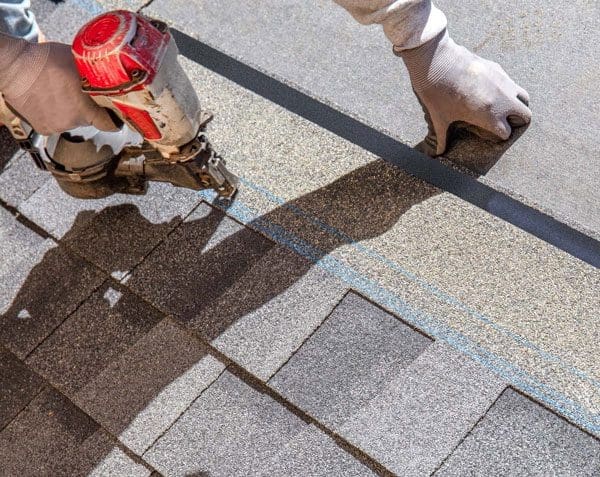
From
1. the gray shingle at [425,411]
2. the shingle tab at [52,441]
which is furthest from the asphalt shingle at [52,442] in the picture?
the gray shingle at [425,411]

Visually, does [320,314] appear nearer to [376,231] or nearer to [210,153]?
[376,231]

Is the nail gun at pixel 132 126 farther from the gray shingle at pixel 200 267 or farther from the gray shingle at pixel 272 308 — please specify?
the gray shingle at pixel 272 308

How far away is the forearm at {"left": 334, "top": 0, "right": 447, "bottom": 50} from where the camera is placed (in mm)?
2346

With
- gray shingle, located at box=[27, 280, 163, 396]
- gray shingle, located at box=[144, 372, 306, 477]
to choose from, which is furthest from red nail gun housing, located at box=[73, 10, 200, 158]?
gray shingle, located at box=[144, 372, 306, 477]

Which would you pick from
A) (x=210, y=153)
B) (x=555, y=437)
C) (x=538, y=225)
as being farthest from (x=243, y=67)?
(x=555, y=437)

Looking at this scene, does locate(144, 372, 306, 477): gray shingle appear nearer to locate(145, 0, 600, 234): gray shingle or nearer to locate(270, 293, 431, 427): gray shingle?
locate(270, 293, 431, 427): gray shingle

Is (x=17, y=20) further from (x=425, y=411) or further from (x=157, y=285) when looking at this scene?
(x=425, y=411)

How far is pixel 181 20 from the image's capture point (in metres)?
3.14

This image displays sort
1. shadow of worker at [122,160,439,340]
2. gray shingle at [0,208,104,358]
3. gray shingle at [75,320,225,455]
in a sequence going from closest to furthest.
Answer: gray shingle at [75,320,225,455] → shadow of worker at [122,160,439,340] → gray shingle at [0,208,104,358]

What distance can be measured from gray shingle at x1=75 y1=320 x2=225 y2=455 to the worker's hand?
3.34 feet

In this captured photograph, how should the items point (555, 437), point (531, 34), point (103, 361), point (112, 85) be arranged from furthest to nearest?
1. point (531, 34)
2. point (103, 361)
3. point (555, 437)
4. point (112, 85)

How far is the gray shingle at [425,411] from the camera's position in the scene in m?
2.26

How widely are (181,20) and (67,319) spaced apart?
3.90 ft

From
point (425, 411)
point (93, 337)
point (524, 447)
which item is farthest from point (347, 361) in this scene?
point (93, 337)
